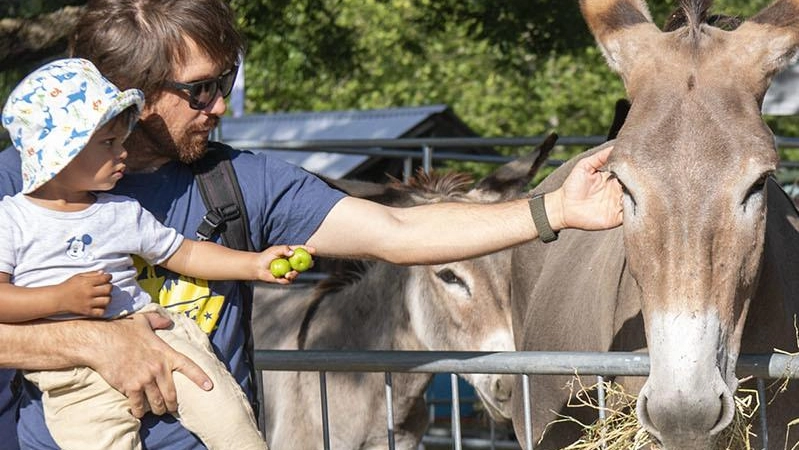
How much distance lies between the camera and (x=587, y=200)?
9.96ft

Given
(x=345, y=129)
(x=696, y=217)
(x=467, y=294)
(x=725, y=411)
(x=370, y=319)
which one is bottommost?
(x=345, y=129)

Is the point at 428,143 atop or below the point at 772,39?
below

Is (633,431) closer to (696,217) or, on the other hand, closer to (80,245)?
(696,217)

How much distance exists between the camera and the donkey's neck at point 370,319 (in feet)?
19.3

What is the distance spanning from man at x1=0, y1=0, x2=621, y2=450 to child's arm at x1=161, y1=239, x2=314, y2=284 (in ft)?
0.30

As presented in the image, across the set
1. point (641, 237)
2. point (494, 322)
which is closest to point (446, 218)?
point (641, 237)

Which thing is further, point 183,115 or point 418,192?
point 418,192

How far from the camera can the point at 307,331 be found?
6.02 m

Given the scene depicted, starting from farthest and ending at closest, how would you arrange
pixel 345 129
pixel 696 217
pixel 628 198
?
pixel 345 129
pixel 628 198
pixel 696 217

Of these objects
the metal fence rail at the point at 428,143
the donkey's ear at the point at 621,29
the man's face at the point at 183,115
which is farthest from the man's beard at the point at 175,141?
the metal fence rail at the point at 428,143

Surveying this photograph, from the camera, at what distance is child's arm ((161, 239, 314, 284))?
2.87 metres

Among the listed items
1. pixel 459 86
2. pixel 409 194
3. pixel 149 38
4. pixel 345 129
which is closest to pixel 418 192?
pixel 409 194

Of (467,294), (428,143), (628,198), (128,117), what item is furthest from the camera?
(428,143)

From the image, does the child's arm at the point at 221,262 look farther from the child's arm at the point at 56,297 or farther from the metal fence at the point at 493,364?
the metal fence at the point at 493,364
